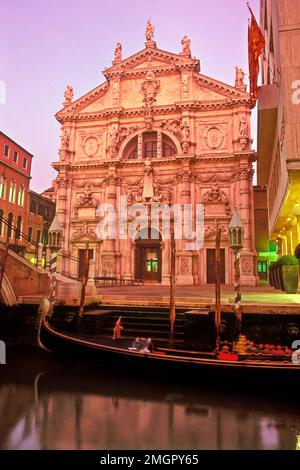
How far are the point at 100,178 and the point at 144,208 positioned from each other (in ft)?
15.8

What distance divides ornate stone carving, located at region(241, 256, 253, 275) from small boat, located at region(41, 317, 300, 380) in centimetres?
1460

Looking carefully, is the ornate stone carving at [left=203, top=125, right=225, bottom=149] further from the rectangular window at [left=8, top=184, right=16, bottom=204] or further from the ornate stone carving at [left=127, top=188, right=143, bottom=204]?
the rectangular window at [left=8, top=184, right=16, bottom=204]

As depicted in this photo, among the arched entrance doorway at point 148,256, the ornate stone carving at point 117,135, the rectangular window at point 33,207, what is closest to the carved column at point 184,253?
the arched entrance doorway at point 148,256

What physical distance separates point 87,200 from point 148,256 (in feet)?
22.1

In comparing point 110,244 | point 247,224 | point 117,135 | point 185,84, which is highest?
point 185,84

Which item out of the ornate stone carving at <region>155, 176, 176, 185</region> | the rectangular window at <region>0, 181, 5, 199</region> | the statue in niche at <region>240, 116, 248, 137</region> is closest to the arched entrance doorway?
the ornate stone carving at <region>155, 176, 176, 185</region>

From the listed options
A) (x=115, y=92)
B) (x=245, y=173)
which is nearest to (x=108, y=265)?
(x=245, y=173)

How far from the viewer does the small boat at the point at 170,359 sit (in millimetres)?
6262

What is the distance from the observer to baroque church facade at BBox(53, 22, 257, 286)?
74.2 feet

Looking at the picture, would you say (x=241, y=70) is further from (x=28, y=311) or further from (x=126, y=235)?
(x=28, y=311)

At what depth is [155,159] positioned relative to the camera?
23984mm

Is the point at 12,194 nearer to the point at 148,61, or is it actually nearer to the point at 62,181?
the point at 62,181

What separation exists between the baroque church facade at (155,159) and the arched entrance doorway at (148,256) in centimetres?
8

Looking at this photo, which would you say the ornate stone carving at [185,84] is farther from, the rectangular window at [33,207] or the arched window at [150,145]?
the rectangular window at [33,207]
